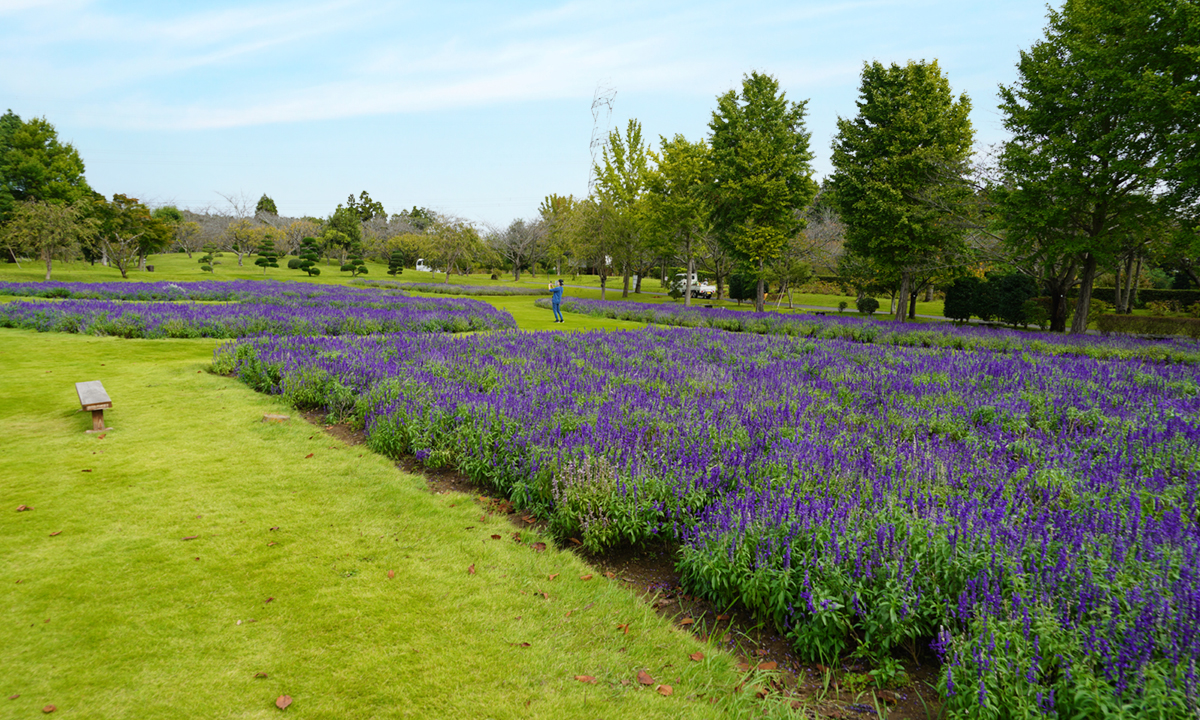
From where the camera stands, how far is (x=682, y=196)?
1432 inches

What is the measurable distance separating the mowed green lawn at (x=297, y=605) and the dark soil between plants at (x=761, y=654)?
0.17m

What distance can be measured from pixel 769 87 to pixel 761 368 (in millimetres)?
26232

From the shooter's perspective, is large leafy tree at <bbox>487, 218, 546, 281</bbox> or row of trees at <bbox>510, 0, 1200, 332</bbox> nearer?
row of trees at <bbox>510, 0, 1200, 332</bbox>

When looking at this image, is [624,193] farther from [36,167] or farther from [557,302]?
[36,167]

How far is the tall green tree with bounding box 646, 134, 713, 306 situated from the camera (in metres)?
34.4

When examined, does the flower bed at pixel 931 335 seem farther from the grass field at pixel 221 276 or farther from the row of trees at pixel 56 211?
the row of trees at pixel 56 211

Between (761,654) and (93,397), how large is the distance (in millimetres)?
8366

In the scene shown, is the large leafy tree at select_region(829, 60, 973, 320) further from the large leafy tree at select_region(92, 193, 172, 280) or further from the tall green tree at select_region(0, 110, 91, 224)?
the tall green tree at select_region(0, 110, 91, 224)

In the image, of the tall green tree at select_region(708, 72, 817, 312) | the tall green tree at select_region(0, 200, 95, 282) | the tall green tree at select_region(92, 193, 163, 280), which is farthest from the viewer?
the tall green tree at select_region(92, 193, 163, 280)

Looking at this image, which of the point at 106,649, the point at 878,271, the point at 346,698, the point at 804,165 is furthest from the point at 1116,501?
the point at 804,165

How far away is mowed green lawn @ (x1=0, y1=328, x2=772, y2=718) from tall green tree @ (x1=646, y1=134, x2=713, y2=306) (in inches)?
1212

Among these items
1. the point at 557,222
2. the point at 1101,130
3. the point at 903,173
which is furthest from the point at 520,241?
the point at 1101,130

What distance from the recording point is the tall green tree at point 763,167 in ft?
95.2

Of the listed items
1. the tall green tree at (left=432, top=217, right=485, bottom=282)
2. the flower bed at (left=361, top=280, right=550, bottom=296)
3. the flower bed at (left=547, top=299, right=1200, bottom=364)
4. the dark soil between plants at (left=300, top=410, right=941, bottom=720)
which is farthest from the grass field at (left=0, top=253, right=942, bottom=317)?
the dark soil between plants at (left=300, top=410, right=941, bottom=720)
